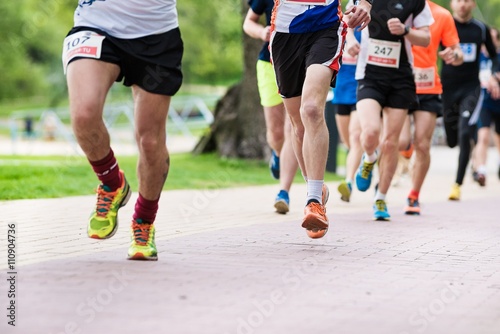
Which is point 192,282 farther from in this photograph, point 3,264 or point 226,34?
point 226,34

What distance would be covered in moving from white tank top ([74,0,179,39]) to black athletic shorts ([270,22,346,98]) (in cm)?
158

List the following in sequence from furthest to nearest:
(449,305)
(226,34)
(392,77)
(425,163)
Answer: (226,34) < (425,163) < (392,77) < (449,305)

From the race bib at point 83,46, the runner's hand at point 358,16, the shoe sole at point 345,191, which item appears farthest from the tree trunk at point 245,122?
the race bib at point 83,46

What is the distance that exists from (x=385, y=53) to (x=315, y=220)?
9.60ft

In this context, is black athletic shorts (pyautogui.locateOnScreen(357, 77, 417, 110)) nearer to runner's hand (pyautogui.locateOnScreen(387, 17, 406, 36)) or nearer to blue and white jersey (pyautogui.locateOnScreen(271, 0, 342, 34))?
runner's hand (pyautogui.locateOnScreen(387, 17, 406, 36))

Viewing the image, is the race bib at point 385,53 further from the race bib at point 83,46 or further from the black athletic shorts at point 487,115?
the black athletic shorts at point 487,115

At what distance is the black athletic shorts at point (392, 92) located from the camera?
30.6 feet

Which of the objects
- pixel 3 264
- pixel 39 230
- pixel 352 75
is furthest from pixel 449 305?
pixel 352 75

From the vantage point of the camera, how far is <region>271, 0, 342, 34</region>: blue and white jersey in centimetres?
731

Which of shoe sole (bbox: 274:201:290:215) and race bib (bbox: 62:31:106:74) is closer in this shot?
race bib (bbox: 62:31:106:74)

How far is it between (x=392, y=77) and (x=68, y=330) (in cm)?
577

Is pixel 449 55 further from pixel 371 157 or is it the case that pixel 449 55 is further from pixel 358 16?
pixel 358 16

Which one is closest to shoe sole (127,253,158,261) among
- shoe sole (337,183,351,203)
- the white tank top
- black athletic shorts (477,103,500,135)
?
the white tank top

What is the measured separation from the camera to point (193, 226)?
27.3 ft
